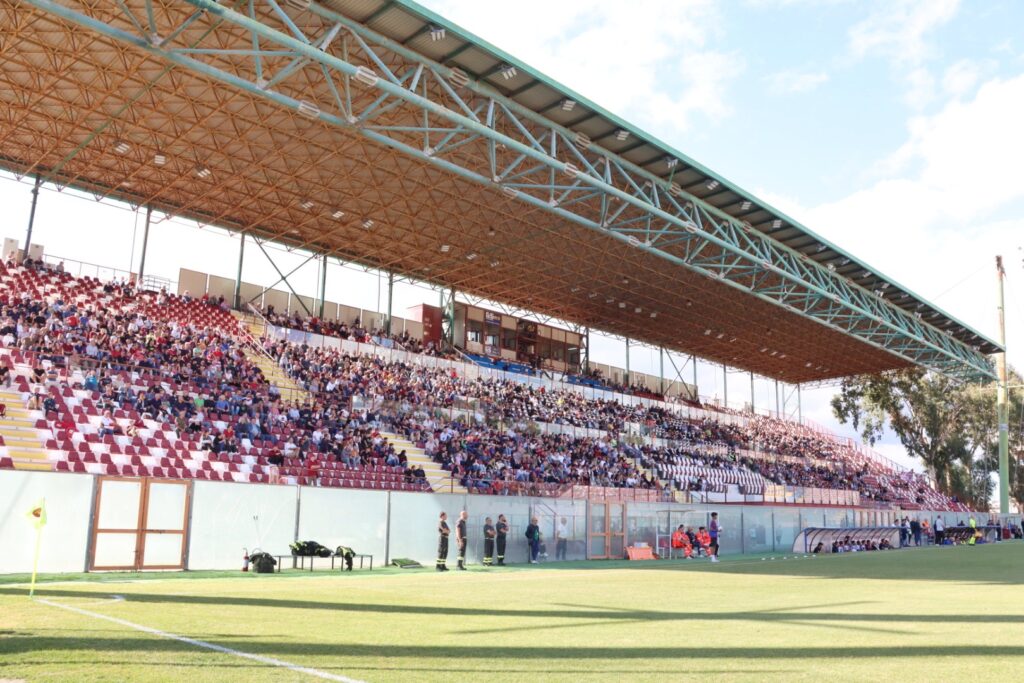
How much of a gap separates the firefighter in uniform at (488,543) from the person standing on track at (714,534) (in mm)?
7759

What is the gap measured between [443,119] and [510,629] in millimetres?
19323

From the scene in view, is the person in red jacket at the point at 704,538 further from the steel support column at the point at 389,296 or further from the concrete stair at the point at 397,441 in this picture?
the steel support column at the point at 389,296

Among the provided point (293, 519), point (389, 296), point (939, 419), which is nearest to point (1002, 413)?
point (939, 419)

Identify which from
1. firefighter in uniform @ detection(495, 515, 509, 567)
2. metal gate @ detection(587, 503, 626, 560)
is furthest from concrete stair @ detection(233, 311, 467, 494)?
metal gate @ detection(587, 503, 626, 560)

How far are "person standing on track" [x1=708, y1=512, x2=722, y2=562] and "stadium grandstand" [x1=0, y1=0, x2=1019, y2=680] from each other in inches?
30.0

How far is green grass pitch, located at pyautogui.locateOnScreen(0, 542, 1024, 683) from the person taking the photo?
23.3ft

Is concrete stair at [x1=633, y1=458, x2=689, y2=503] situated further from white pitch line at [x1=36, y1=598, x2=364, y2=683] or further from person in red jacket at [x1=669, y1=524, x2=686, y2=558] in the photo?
white pitch line at [x1=36, y1=598, x2=364, y2=683]

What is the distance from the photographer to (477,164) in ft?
99.7

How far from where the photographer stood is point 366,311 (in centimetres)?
4638

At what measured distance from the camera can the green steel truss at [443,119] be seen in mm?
18297

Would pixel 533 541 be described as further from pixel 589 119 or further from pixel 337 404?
pixel 589 119

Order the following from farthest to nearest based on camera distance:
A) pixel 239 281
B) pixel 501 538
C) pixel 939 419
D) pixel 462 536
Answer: pixel 939 419 → pixel 239 281 → pixel 501 538 → pixel 462 536

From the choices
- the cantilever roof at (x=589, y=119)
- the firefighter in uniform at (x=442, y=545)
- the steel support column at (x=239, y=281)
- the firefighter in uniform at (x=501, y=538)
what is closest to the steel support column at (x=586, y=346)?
the cantilever roof at (x=589, y=119)

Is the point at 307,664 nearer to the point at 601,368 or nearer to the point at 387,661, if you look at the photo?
the point at 387,661
